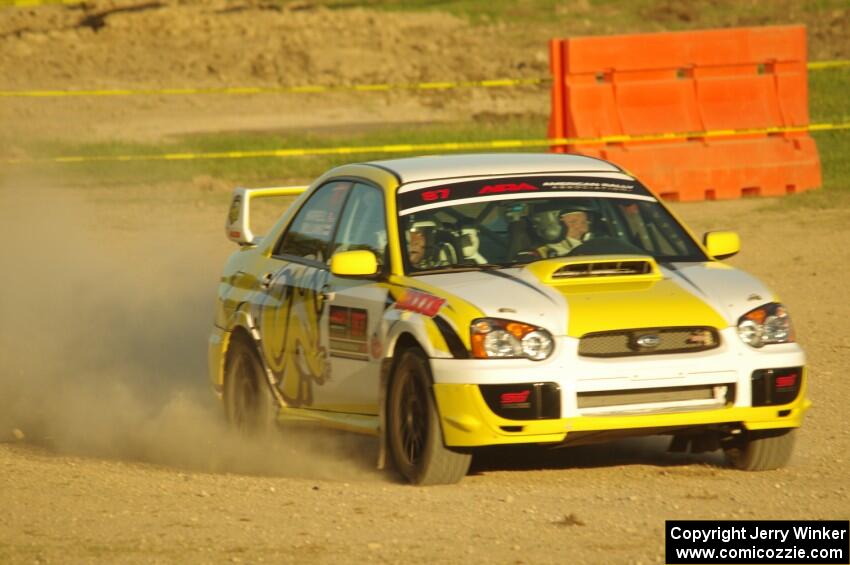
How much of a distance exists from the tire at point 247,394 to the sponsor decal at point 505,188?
1.64 m

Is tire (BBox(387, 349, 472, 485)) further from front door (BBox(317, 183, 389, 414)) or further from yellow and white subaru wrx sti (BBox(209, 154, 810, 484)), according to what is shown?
front door (BBox(317, 183, 389, 414))

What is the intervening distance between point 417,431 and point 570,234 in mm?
1372

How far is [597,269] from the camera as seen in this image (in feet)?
27.8

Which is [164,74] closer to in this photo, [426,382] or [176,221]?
[176,221]

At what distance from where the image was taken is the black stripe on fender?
26.2 ft

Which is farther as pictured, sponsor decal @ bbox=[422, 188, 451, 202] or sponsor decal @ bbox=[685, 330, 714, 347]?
sponsor decal @ bbox=[422, 188, 451, 202]

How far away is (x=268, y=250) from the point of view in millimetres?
10156

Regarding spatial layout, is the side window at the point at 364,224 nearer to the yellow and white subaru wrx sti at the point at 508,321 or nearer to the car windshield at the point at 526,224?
the yellow and white subaru wrx sti at the point at 508,321

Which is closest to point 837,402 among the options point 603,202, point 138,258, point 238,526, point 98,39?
point 603,202

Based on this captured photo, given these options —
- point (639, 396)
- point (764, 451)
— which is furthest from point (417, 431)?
point (764, 451)

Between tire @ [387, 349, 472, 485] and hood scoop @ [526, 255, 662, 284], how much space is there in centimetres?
68

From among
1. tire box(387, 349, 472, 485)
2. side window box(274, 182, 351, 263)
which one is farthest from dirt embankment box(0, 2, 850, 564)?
side window box(274, 182, 351, 263)

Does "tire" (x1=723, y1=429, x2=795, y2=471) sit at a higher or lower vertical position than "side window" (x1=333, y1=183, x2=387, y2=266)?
lower

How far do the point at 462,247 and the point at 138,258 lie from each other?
8.67 metres
